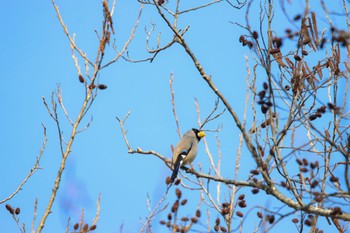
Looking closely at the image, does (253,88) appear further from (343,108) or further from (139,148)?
(139,148)

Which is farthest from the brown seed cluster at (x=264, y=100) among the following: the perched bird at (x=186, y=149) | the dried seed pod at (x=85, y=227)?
the perched bird at (x=186, y=149)

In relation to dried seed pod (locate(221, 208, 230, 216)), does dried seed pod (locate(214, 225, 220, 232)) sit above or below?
below

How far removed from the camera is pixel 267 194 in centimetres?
432

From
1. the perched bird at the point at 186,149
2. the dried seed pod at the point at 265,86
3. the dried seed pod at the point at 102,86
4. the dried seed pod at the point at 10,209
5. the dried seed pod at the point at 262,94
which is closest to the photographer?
the dried seed pod at the point at 262,94

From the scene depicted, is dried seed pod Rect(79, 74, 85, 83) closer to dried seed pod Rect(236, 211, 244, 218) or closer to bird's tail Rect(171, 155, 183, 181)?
dried seed pod Rect(236, 211, 244, 218)

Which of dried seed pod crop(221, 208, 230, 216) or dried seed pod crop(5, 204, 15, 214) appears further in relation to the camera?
dried seed pod crop(221, 208, 230, 216)

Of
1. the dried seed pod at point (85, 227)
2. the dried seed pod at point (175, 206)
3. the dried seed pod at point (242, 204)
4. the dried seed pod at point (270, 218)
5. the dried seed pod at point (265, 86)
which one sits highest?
the dried seed pod at point (265, 86)

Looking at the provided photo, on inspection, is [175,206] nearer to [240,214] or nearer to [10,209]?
[240,214]

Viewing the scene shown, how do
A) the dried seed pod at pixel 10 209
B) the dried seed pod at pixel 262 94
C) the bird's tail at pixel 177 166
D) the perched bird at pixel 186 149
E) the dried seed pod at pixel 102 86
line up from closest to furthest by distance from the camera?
the dried seed pod at pixel 262 94, the dried seed pod at pixel 102 86, the dried seed pod at pixel 10 209, the bird's tail at pixel 177 166, the perched bird at pixel 186 149

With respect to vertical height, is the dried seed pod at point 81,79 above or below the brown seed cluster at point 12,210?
above

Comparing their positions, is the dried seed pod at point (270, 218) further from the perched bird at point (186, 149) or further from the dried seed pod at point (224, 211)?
the perched bird at point (186, 149)

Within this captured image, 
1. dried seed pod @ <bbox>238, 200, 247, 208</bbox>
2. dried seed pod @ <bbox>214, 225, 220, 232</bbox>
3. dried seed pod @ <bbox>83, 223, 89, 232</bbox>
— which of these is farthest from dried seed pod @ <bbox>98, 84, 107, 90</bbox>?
dried seed pod @ <bbox>238, 200, 247, 208</bbox>

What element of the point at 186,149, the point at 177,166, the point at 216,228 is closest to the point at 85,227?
the point at 216,228

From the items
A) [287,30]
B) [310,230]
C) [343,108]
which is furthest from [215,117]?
[287,30]
